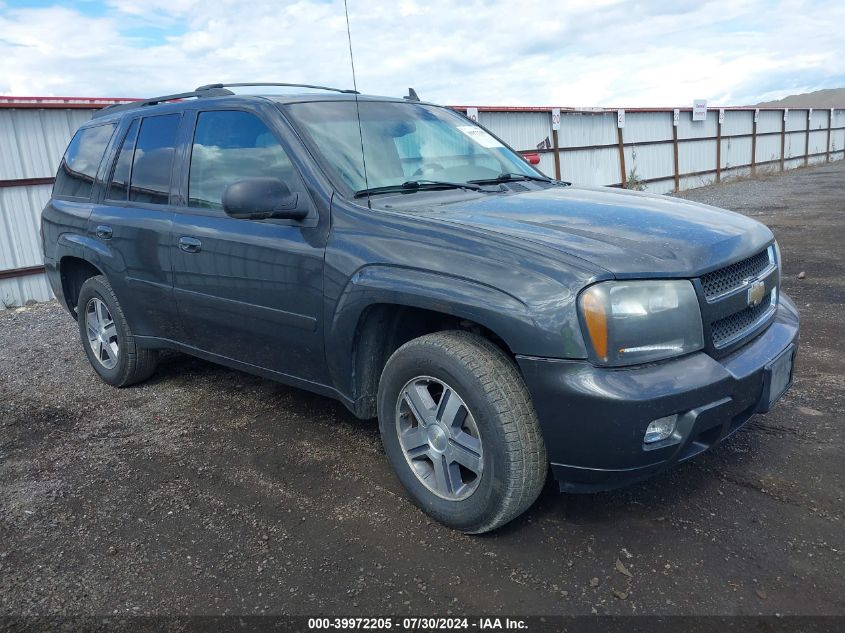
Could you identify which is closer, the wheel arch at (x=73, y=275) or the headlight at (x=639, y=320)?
the headlight at (x=639, y=320)

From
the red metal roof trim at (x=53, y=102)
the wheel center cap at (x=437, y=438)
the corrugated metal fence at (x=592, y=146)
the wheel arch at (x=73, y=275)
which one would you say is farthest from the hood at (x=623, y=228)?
the corrugated metal fence at (x=592, y=146)

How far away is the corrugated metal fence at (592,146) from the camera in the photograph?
8.70 m

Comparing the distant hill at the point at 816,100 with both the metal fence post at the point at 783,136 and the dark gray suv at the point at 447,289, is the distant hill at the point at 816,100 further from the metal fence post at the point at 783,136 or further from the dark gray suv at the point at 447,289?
the dark gray suv at the point at 447,289

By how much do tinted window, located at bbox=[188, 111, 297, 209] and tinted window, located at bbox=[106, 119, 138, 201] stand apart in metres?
0.77

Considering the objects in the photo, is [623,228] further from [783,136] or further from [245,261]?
[783,136]

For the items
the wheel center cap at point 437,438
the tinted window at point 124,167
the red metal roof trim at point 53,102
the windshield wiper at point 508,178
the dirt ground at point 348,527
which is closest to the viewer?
the dirt ground at point 348,527

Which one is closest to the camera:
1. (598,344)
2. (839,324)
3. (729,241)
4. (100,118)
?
(598,344)

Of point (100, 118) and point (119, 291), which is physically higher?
point (100, 118)

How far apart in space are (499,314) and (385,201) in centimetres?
98

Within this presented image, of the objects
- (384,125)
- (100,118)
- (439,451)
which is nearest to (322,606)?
(439,451)

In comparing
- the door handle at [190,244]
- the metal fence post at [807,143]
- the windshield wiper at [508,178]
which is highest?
the windshield wiper at [508,178]

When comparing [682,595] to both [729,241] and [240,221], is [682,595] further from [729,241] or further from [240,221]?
[240,221]

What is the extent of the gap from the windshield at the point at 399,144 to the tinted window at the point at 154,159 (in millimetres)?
1008

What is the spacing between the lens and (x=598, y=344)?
2441 mm
